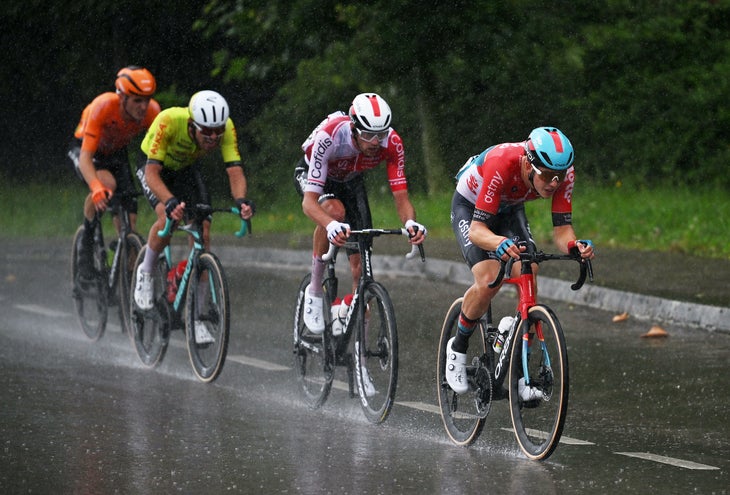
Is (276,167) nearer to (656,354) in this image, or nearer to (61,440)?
(656,354)

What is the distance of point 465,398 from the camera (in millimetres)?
8375

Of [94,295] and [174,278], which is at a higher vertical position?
[174,278]

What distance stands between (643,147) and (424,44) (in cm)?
385

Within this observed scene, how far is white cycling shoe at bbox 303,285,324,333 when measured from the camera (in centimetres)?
938

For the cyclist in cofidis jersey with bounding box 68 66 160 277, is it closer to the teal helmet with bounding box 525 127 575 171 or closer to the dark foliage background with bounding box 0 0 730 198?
the teal helmet with bounding box 525 127 575 171

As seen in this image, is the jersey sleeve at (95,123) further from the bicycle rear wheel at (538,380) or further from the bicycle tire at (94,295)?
the bicycle rear wheel at (538,380)

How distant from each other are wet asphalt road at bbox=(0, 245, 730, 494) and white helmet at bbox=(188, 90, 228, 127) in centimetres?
174

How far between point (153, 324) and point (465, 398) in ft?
11.3

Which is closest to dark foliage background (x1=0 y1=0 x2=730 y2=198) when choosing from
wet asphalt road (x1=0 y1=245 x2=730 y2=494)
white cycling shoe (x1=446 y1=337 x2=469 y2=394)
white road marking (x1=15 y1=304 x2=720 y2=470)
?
white road marking (x1=15 y1=304 x2=720 y2=470)

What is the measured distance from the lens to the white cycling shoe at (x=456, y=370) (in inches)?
320

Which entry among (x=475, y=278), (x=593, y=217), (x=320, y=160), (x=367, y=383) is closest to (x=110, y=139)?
(x=320, y=160)

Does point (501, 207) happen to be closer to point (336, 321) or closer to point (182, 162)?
point (336, 321)

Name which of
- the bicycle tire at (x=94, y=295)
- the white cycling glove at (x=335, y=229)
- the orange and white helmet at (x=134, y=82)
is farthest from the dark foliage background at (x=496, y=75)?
the white cycling glove at (x=335, y=229)

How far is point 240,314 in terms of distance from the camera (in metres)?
13.6
